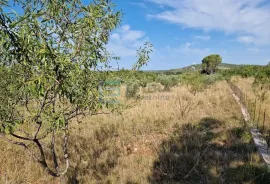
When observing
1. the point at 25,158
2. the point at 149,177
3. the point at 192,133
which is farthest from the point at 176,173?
the point at 25,158

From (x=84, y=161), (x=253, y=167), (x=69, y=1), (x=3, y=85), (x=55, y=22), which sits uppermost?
(x=69, y=1)

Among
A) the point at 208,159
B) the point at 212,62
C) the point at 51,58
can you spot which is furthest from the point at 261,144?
the point at 212,62

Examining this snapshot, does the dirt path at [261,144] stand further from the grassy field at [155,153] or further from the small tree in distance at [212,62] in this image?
the small tree in distance at [212,62]

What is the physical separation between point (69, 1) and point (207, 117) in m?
6.93

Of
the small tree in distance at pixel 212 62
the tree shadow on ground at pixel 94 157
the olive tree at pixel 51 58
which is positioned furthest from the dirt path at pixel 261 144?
the small tree in distance at pixel 212 62

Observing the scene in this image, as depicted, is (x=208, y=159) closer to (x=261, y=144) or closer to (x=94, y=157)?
(x=261, y=144)

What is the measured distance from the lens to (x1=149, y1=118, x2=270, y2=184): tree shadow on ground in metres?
4.08

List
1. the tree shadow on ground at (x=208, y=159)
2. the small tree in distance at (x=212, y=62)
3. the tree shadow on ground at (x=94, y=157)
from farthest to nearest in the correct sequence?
1. the small tree in distance at (x=212, y=62)
2. the tree shadow on ground at (x=94, y=157)
3. the tree shadow on ground at (x=208, y=159)

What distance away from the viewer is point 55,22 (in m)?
2.62

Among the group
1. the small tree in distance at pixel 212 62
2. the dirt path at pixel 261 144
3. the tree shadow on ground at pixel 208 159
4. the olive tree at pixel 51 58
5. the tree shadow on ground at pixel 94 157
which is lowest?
the tree shadow on ground at pixel 94 157

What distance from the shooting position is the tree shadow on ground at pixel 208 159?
4.08m

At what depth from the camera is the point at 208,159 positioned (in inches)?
193

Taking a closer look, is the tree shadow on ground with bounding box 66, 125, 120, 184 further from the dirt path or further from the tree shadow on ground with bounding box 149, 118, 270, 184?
the dirt path

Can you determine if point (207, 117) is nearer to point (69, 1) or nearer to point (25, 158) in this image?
point (25, 158)
